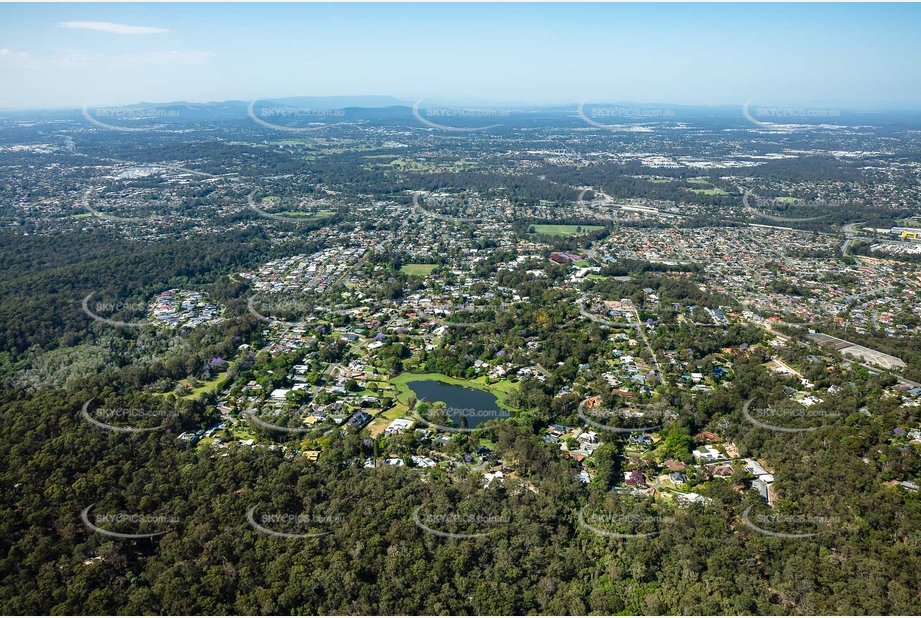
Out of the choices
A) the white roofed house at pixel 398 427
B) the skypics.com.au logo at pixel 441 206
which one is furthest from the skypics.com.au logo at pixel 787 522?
the skypics.com.au logo at pixel 441 206

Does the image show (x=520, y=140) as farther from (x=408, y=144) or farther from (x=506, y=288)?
(x=506, y=288)

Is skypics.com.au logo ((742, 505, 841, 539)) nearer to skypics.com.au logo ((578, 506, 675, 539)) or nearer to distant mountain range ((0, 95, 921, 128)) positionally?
skypics.com.au logo ((578, 506, 675, 539))

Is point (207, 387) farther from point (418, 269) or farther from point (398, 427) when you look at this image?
point (418, 269)

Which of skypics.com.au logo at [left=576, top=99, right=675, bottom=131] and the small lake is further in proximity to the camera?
skypics.com.au logo at [left=576, top=99, right=675, bottom=131]

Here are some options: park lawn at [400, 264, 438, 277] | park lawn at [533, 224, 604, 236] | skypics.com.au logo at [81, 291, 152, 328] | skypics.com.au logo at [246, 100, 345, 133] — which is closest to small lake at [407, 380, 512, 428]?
park lawn at [400, 264, 438, 277]

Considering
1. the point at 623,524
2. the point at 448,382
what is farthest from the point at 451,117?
the point at 623,524

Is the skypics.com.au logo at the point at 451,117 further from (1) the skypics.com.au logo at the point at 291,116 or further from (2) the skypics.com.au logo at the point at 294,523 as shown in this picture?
(2) the skypics.com.au logo at the point at 294,523
